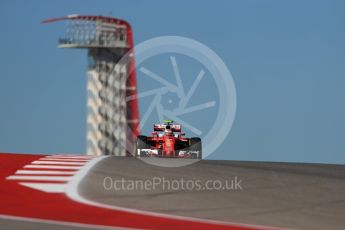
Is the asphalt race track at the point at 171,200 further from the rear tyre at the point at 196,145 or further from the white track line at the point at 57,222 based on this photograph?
the rear tyre at the point at 196,145

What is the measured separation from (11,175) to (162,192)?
9.43ft

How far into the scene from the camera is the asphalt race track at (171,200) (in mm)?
8406

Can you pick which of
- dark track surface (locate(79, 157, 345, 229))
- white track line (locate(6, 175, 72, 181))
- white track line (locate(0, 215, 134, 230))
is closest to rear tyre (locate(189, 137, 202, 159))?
dark track surface (locate(79, 157, 345, 229))

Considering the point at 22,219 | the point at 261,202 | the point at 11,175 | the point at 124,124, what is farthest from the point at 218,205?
the point at 124,124

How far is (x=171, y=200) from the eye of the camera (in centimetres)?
980

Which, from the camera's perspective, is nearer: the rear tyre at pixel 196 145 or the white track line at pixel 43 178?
the white track line at pixel 43 178

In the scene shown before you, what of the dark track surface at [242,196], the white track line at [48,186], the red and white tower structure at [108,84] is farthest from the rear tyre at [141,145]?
the red and white tower structure at [108,84]

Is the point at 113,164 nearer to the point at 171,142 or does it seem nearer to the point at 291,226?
the point at 291,226

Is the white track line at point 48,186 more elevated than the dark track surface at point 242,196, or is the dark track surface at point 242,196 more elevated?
the white track line at point 48,186

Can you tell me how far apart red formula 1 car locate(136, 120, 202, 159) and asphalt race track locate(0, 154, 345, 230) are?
296 inches

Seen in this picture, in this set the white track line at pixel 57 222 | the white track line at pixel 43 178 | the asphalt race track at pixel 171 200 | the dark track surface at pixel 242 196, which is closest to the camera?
the white track line at pixel 57 222

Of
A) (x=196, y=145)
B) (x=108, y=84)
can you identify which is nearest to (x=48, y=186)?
(x=196, y=145)

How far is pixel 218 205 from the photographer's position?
9.70 meters

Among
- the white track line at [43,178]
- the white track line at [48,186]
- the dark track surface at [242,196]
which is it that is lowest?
the dark track surface at [242,196]
